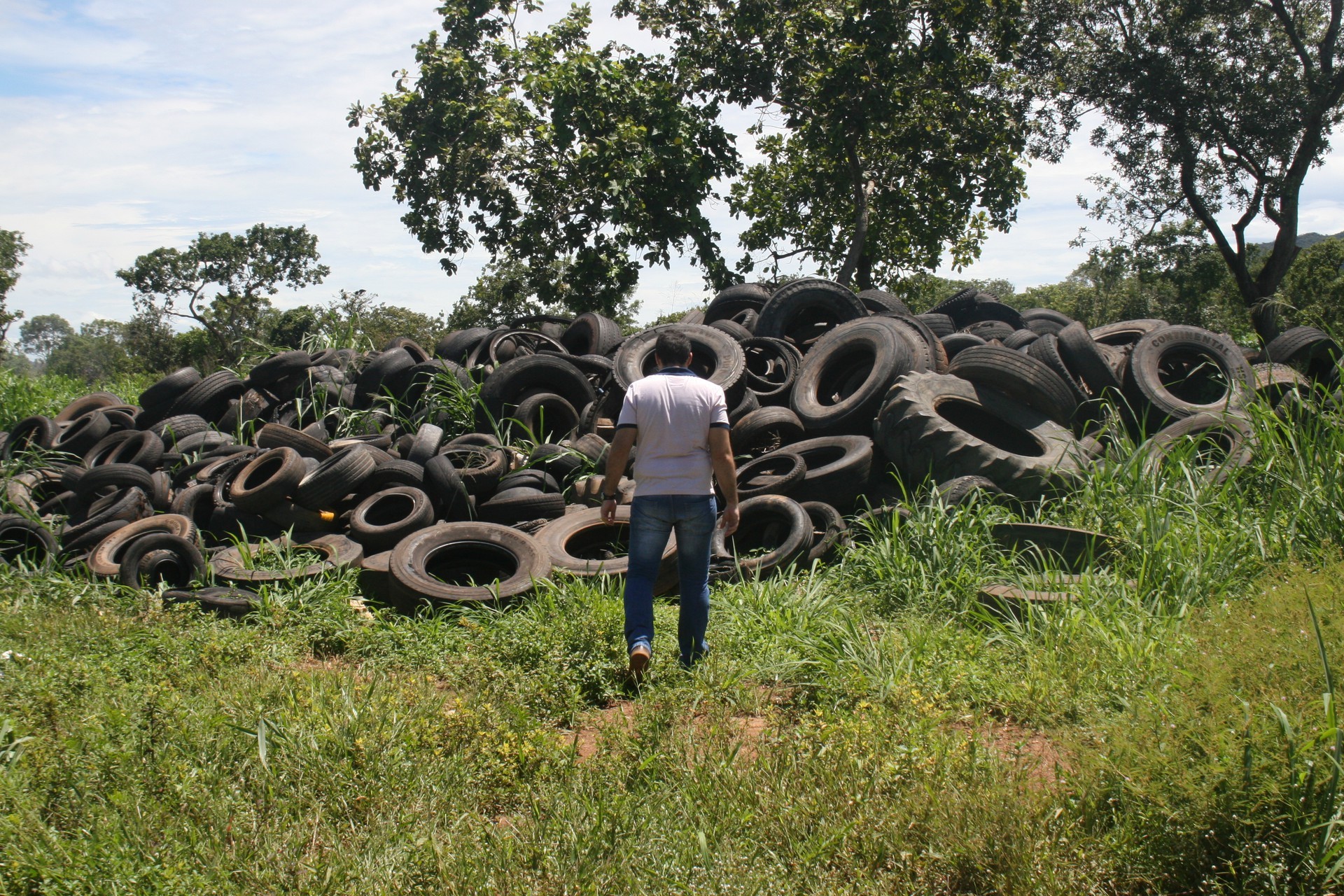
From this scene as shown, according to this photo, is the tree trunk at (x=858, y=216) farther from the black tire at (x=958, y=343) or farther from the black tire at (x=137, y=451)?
the black tire at (x=137, y=451)

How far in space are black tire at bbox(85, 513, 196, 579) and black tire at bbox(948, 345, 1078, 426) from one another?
22.3 feet

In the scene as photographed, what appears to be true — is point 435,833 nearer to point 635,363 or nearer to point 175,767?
point 175,767

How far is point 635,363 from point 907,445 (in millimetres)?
3298

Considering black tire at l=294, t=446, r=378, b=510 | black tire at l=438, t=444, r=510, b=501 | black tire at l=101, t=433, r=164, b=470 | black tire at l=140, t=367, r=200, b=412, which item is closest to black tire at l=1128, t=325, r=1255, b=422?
black tire at l=438, t=444, r=510, b=501

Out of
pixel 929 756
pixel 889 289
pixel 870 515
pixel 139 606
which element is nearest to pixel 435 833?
pixel 929 756

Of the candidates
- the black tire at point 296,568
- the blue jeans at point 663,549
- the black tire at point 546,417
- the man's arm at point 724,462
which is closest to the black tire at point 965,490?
the man's arm at point 724,462

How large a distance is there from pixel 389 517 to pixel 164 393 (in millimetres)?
4842

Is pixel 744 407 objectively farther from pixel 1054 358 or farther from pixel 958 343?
pixel 1054 358

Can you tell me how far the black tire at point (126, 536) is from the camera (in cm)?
716

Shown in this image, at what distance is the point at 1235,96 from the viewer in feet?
68.8

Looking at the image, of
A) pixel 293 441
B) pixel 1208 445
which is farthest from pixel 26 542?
pixel 1208 445

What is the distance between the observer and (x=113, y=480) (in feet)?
29.0

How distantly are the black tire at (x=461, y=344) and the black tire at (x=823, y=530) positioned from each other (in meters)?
5.99

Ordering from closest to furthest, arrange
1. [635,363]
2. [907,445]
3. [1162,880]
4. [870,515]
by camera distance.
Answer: [1162,880], [870,515], [907,445], [635,363]
